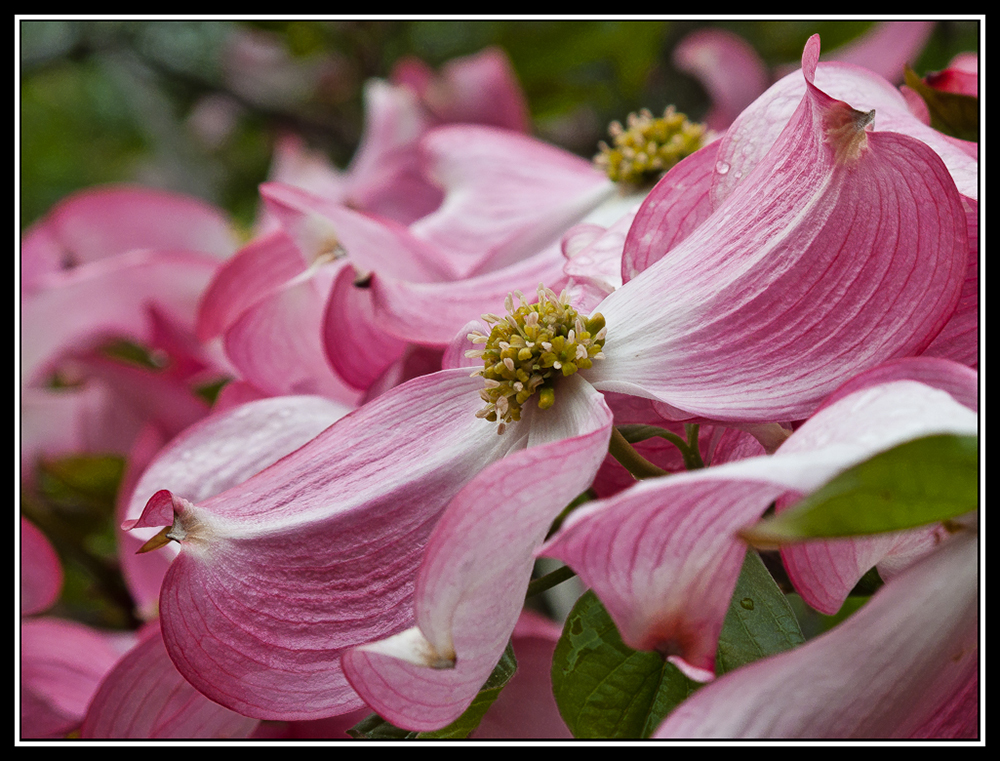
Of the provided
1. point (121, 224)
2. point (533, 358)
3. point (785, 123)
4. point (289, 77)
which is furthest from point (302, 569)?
point (289, 77)

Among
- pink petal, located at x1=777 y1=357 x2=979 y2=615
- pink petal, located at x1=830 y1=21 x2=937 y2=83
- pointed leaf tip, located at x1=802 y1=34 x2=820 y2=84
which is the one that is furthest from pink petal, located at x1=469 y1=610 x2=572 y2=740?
pink petal, located at x1=830 y1=21 x2=937 y2=83

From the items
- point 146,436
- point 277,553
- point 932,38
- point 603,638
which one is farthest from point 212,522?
point 932,38

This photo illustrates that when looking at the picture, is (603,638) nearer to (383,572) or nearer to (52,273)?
(383,572)

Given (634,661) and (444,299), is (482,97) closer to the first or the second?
(444,299)

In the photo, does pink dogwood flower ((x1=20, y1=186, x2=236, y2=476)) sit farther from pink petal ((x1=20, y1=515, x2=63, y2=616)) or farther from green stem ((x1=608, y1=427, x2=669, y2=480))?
green stem ((x1=608, y1=427, x2=669, y2=480))

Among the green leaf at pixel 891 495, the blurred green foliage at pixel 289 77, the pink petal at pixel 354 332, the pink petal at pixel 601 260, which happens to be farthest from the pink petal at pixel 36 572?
the blurred green foliage at pixel 289 77
